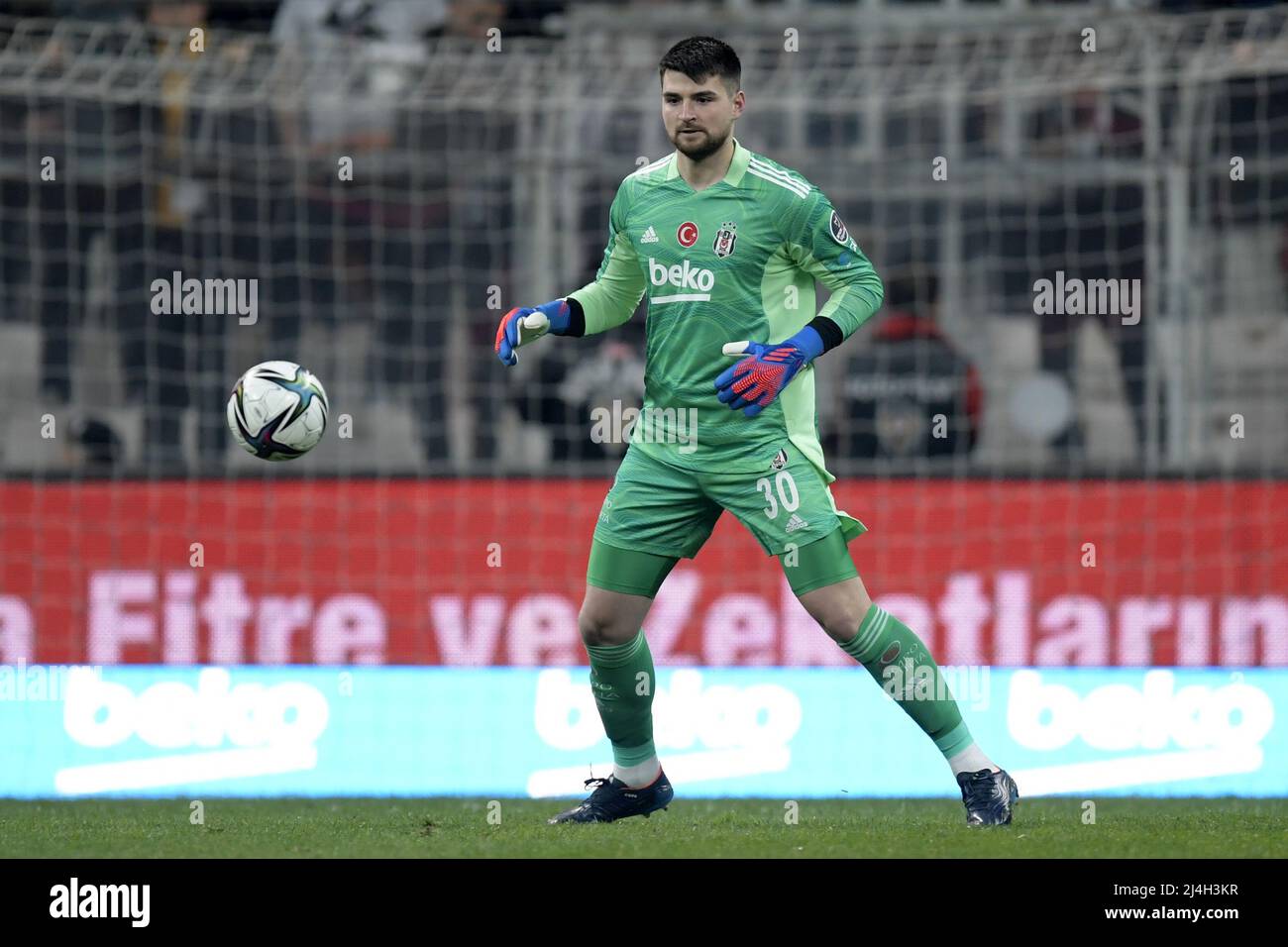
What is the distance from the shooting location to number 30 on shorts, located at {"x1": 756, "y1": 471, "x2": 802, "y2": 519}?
5.76m

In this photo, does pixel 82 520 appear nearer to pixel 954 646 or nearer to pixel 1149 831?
pixel 954 646

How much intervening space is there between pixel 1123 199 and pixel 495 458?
12.4ft

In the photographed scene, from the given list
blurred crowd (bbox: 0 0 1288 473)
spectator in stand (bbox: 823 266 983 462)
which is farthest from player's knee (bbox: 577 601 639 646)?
spectator in stand (bbox: 823 266 983 462)

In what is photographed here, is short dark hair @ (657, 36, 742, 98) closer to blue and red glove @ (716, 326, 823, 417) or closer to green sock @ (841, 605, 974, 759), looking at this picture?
blue and red glove @ (716, 326, 823, 417)

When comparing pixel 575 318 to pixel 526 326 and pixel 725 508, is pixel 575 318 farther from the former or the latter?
pixel 725 508

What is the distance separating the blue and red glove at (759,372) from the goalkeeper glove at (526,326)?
65 cm

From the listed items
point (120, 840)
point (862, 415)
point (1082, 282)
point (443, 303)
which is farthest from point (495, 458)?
point (120, 840)

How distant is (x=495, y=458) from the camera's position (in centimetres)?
1038

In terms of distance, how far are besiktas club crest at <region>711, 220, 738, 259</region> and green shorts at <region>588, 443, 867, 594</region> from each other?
2.02 feet

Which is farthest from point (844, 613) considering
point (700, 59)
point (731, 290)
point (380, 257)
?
point (380, 257)

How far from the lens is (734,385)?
221 inches

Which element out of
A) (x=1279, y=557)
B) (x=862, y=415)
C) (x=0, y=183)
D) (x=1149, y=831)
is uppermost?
(x=0, y=183)

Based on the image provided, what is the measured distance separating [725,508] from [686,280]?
27.6 inches

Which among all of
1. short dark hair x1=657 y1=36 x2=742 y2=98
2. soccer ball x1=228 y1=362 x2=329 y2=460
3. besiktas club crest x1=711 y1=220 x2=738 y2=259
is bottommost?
soccer ball x1=228 y1=362 x2=329 y2=460
